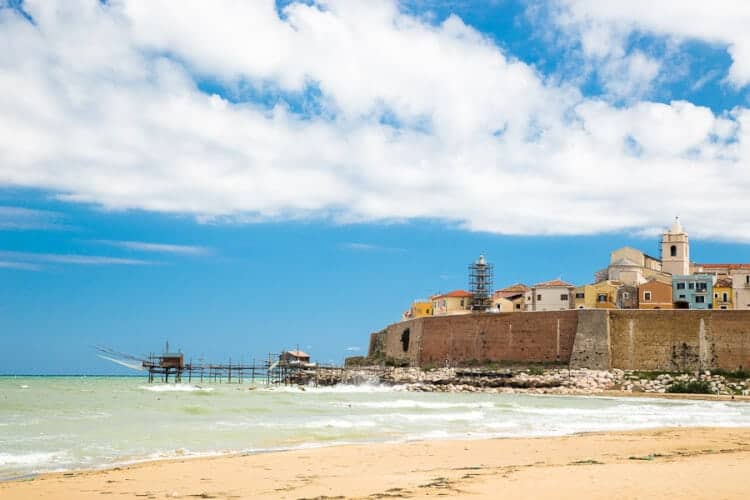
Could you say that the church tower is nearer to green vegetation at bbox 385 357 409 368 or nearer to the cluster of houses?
the cluster of houses

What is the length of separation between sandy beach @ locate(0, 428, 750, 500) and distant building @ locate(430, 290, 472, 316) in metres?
46.0

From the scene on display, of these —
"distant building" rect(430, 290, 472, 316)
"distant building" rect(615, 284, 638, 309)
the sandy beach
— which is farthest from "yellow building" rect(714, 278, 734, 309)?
the sandy beach

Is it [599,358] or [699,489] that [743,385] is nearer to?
[599,358]

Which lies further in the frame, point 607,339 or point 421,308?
point 421,308

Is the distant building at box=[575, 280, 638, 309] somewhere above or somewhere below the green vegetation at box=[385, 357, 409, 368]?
above

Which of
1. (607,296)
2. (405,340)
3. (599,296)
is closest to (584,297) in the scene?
(599,296)

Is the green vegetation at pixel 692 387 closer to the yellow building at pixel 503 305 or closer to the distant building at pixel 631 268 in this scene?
the distant building at pixel 631 268

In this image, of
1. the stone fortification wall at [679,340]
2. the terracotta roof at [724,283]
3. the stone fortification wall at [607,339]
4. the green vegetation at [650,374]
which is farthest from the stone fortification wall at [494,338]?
the terracotta roof at [724,283]

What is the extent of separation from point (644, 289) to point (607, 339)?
8.23 meters

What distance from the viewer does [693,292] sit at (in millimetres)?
49750

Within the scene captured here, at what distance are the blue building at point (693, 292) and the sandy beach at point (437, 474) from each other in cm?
3621

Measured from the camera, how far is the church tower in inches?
2224

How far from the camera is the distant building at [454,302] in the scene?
203ft

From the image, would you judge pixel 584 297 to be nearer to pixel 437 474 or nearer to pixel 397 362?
pixel 397 362
